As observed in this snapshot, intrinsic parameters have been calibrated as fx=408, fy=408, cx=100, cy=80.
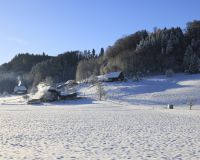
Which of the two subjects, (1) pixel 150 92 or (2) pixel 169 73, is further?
(2) pixel 169 73

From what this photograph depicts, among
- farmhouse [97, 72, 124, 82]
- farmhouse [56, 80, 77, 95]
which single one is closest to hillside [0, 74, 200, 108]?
farmhouse [56, 80, 77, 95]

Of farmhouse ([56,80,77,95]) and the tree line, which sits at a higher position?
the tree line

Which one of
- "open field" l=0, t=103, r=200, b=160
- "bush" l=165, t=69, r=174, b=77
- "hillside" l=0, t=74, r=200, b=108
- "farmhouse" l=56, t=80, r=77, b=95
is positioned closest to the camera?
"open field" l=0, t=103, r=200, b=160

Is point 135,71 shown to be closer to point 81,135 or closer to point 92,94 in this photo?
point 92,94

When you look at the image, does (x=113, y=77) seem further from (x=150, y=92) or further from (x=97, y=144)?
(x=97, y=144)

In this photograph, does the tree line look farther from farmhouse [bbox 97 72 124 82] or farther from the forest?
farmhouse [bbox 97 72 124 82]

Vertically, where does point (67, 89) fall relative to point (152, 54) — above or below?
below

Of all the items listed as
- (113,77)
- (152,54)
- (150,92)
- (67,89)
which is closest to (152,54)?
(152,54)

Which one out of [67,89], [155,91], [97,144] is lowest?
[97,144]

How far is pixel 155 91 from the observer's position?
11500cm

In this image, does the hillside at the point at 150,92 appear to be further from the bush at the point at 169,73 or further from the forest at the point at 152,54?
the forest at the point at 152,54

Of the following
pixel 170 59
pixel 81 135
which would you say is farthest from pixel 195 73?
pixel 81 135

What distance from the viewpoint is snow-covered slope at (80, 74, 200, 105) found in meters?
96.6

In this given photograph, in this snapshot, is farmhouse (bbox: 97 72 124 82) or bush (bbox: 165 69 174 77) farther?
farmhouse (bbox: 97 72 124 82)
